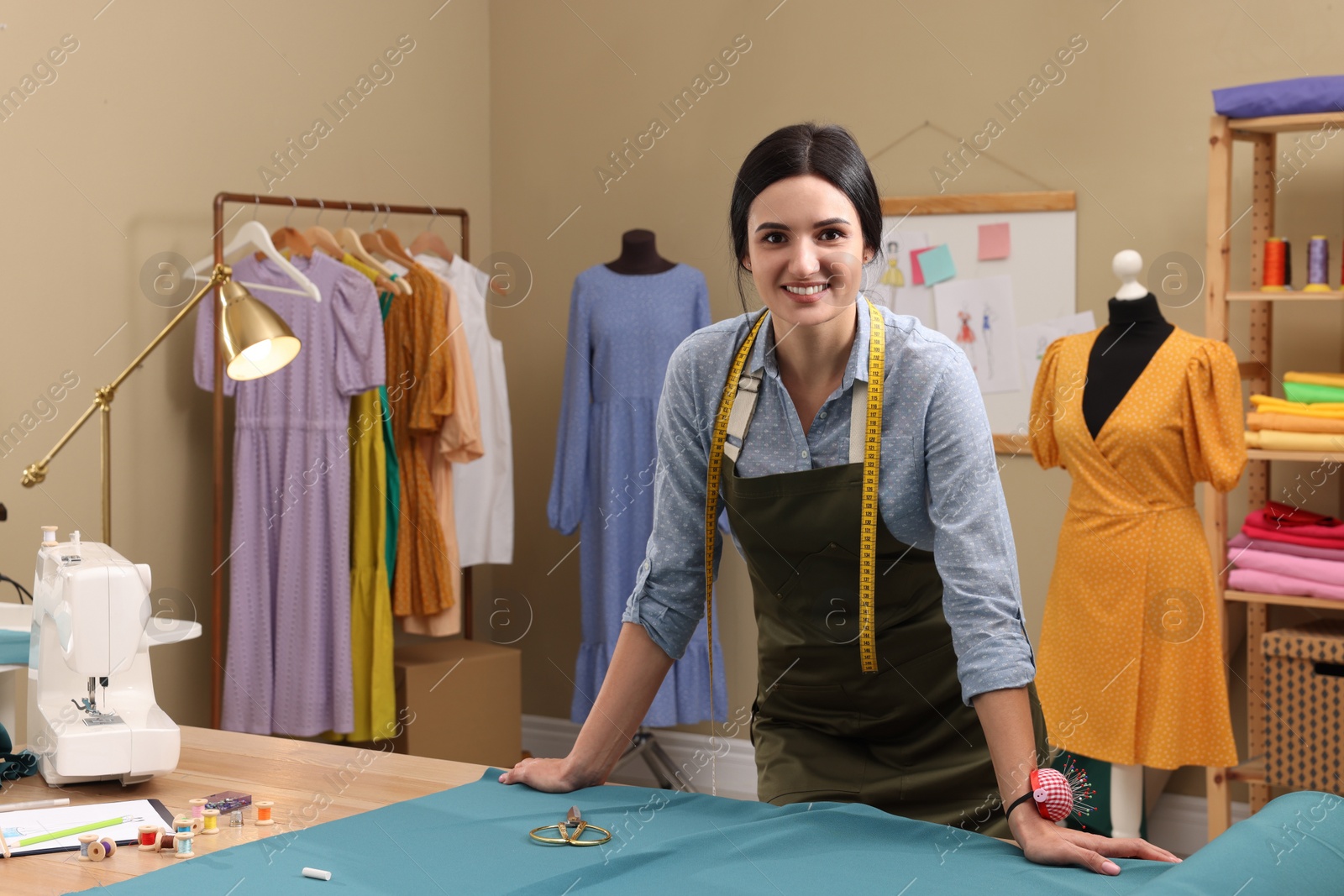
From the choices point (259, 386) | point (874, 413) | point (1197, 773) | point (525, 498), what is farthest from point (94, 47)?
point (1197, 773)

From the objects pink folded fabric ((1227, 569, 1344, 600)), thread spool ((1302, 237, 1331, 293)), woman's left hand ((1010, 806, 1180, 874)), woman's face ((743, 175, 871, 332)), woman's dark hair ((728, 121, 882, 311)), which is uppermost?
thread spool ((1302, 237, 1331, 293))

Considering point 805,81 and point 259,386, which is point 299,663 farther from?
point 805,81

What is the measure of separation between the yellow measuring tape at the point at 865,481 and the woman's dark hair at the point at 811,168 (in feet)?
0.43

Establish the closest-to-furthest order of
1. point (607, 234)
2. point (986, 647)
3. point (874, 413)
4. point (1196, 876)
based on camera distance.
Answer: point (1196, 876) → point (986, 647) → point (874, 413) → point (607, 234)

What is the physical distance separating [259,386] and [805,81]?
2.00 metres

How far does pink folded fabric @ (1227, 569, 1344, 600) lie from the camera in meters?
3.14

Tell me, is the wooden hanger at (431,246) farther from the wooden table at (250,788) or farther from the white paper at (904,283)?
the wooden table at (250,788)

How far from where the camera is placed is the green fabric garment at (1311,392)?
10.4ft

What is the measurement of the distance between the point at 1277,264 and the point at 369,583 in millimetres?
2522

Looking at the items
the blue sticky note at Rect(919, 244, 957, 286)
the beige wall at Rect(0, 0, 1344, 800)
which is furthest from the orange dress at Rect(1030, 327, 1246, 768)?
the blue sticky note at Rect(919, 244, 957, 286)

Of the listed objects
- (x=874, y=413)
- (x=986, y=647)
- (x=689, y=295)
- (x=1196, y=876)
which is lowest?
(x=1196, y=876)

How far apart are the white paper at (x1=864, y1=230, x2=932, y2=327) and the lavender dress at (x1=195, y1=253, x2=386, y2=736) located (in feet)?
5.21

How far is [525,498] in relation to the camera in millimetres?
4758

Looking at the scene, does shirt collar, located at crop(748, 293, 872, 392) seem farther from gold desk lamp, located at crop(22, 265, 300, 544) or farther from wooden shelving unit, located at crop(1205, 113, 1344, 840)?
wooden shelving unit, located at crop(1205, 113, 1344, 840)
